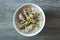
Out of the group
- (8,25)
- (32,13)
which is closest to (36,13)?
(32,13)

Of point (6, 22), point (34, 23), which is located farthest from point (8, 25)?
point (34, 23)

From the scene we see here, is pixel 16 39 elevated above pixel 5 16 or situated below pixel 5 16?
below

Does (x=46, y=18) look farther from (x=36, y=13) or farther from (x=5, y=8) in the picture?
(x=5, y=8)
